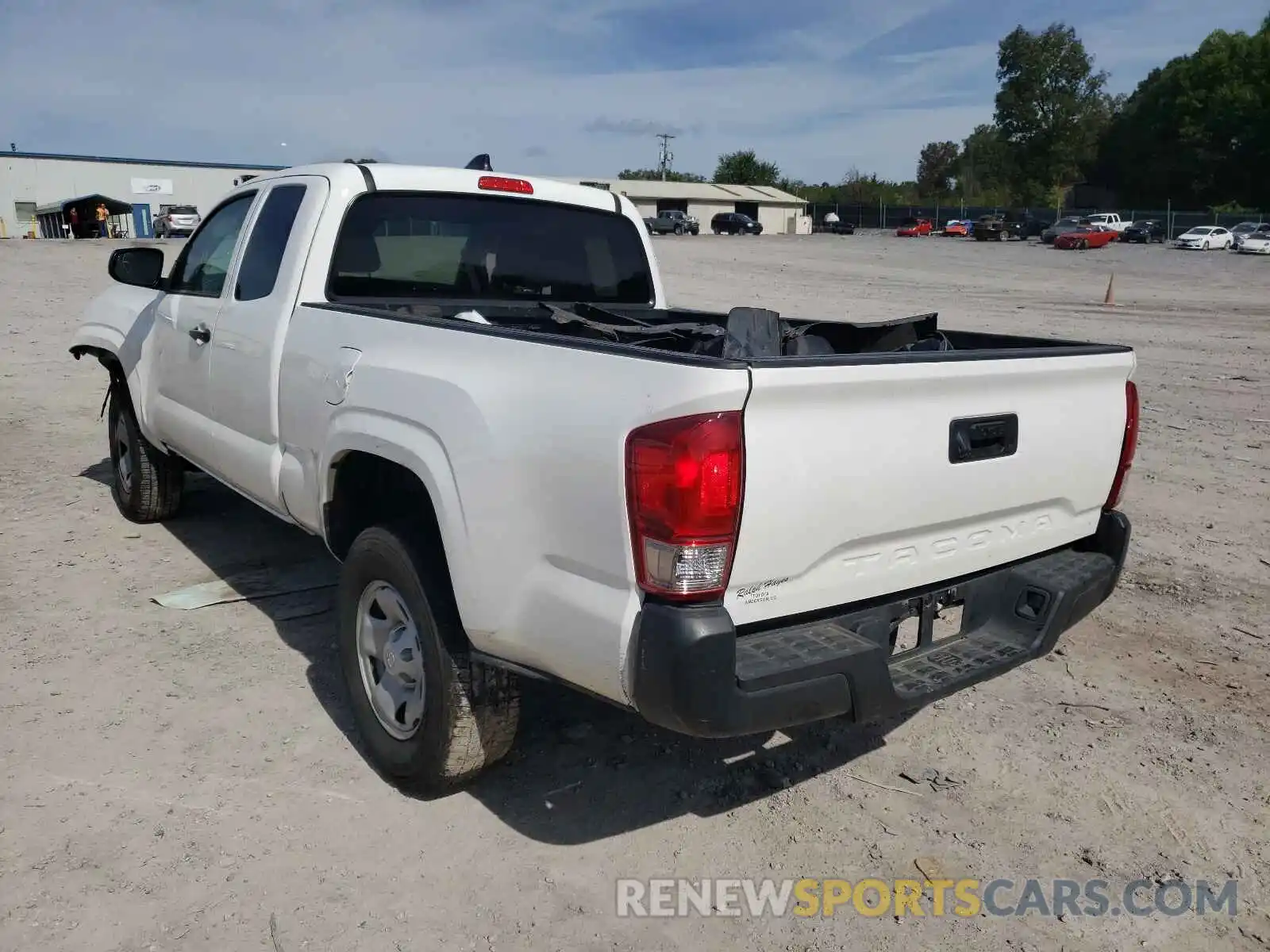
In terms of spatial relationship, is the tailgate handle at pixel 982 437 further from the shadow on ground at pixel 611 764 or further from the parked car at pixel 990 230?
the parked car at pixel 990 230

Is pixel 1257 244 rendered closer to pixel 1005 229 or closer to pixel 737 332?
pixel 1005 229

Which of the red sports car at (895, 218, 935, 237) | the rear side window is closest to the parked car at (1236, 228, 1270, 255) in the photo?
the red sports car at (895, 218, 935, 237)

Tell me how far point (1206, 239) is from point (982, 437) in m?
56.1

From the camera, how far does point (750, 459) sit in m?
2.44

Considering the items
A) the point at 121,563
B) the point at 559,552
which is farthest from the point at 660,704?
the point at 121,563

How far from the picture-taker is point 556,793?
343cm

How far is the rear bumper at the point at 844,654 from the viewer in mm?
2426

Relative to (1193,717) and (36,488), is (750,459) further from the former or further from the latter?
(36,488)

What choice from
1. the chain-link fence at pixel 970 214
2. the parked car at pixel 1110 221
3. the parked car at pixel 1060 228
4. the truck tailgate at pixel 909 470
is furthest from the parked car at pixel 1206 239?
the truck tailgate at pixel 909 470

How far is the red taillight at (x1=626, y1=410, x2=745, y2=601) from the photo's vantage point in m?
2.38

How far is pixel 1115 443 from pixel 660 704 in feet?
6.35

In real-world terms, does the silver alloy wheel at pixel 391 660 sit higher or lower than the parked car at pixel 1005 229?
higher

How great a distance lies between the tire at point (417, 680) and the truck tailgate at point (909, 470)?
0.98 metres

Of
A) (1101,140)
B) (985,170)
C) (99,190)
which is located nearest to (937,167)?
(985,170)
